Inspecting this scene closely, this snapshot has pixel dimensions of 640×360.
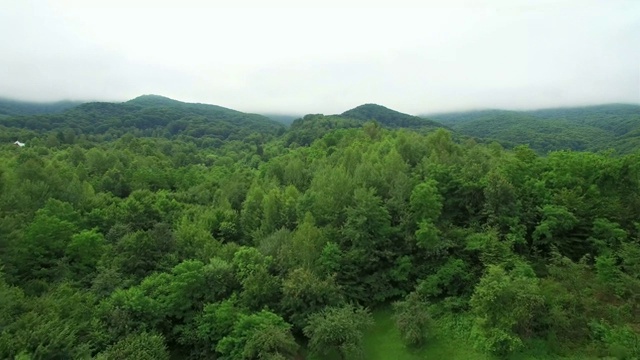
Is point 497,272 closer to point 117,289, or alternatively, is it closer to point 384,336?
point 384,336

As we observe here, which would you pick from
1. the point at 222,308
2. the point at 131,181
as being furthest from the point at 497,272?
the point at 131,181

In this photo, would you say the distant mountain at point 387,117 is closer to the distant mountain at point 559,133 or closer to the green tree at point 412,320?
the distant mountain at point 559,133

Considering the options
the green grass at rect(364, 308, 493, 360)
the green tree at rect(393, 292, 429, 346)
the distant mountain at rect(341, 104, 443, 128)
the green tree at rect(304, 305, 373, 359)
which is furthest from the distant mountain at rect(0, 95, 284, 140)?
the green tree at rect(393, 292, 429, 346)

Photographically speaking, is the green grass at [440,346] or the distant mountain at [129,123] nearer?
the green grass at [440,346]

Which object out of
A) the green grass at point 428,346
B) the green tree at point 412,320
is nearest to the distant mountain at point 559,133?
the green grass at point 428,346

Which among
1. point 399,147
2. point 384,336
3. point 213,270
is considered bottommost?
point 384,336

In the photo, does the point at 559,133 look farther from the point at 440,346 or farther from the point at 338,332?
the point at 338,332

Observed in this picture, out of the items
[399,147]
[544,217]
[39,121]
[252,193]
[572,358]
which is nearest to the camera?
[572,358]
